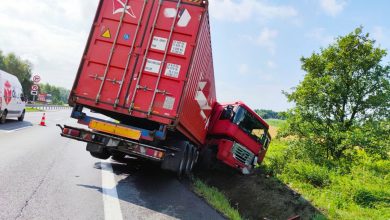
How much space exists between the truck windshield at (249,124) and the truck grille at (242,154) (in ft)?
2.09

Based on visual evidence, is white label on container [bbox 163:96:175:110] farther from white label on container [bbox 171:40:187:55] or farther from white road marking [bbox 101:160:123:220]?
white road marking [bbox 101:160:123:220]

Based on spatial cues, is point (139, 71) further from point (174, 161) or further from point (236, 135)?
point (236, 135)

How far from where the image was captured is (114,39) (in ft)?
24.4

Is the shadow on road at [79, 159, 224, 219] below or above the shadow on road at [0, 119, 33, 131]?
above

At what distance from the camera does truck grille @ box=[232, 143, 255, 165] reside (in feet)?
40.1

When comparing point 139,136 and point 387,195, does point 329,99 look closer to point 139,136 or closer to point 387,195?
point 387,195

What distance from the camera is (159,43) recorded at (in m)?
7.29

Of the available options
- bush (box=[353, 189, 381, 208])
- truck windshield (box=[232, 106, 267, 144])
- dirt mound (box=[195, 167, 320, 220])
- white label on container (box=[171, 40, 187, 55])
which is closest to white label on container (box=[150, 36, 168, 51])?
white label on container (box=[171, 40, 187, 55])

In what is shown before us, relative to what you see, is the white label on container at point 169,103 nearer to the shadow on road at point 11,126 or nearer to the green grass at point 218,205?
the green grass at point 218,205

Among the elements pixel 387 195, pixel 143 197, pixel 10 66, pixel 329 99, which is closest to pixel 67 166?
pixel 143 197

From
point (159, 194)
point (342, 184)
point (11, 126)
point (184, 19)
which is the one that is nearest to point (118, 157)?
point (159, 194)

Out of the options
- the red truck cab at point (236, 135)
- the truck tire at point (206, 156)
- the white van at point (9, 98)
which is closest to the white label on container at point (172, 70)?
the red truck cab at point (236, 135)

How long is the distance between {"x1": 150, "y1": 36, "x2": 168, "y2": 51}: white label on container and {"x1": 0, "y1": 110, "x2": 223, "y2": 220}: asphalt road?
272cm

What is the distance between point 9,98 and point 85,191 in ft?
41.3
